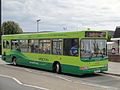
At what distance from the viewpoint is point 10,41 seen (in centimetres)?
1934

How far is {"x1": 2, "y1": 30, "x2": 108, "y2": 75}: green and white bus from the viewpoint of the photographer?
12.4 meters

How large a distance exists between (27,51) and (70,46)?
511 centimetres

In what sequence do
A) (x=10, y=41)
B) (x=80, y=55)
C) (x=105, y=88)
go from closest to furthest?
(x=105, y=88) < (x=80, y=55) < (x=10, y=41)

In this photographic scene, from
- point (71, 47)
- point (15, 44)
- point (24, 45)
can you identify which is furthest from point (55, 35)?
point (15, 44)

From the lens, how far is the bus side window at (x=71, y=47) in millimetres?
12648

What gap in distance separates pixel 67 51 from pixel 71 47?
43 centimetres

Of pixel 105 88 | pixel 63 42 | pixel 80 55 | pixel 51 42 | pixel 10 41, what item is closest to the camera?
pixel 105 88

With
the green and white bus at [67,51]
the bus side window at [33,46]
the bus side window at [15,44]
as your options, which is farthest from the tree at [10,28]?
the bus side window at [33,46]

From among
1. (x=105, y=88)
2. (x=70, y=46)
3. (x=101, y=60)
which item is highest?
(x=70, y=46)

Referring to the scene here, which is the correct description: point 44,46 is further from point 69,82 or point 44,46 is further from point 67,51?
point 69,82

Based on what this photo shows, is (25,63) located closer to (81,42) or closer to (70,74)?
(70,74)

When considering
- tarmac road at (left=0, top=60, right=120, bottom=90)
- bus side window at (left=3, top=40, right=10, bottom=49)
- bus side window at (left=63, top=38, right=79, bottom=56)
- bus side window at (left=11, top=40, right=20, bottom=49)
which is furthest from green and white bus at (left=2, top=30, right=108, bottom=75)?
bus side window at (left=3, top=40, right=10, bottom=49)

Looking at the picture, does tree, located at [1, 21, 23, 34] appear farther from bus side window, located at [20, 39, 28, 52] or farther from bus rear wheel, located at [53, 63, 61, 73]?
bus rear wheel, located at [53, 63, 61, 73]

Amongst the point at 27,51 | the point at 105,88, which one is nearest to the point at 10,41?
the point at 27,51
